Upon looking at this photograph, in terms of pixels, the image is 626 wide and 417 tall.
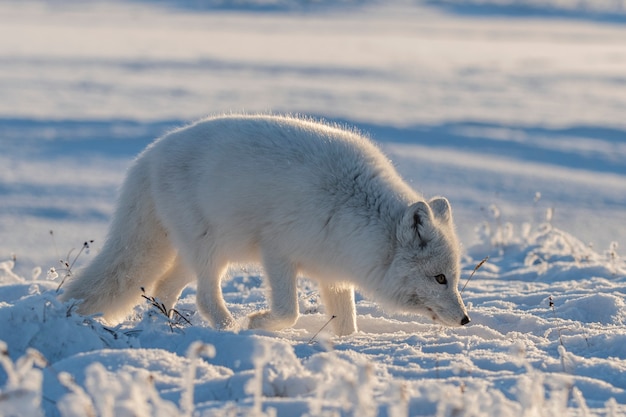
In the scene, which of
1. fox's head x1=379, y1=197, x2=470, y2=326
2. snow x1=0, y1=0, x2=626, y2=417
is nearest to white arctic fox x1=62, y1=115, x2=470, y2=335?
fox's head x1=379, y1=197, x2=470, y2=326

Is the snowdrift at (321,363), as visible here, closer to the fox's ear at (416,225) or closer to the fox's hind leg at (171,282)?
the fox's hind leg at (171,282)

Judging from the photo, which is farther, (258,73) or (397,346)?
(258,73)

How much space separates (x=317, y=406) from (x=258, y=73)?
1502 cm

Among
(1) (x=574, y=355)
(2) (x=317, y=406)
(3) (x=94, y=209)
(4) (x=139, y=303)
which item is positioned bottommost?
(3) (x=94, y=209)

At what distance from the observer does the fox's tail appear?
4.80 metres

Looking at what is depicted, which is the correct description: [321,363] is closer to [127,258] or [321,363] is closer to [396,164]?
[127,258]

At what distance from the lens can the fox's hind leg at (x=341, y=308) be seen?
16.2 ft

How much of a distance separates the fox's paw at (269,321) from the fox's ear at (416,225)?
0.73 m

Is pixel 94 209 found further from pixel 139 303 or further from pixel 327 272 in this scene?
pixel 327 272

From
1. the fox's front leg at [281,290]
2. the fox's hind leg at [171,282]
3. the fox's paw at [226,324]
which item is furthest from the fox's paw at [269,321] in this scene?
the fox's hind leg at [171,282]

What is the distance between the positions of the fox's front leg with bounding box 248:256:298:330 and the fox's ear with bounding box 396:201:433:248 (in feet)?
1.96

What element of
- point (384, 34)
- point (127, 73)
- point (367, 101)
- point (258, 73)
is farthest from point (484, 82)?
point (384, 34)

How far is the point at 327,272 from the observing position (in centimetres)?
467

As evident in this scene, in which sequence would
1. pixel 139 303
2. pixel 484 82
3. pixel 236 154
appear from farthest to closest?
1. pixel 484 82
2. pixel 139 303
3. pixel 236 154
